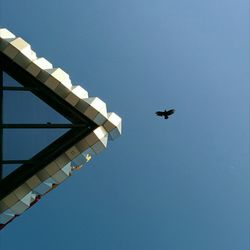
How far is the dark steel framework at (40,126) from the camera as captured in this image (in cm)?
1723

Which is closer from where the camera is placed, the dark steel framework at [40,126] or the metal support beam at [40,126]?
the dark steel framework at [40,126]

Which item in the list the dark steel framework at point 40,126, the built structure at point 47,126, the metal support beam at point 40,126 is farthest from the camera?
the metal support beam at point 40,126

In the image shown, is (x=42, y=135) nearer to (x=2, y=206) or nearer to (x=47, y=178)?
(x=47, y=178)

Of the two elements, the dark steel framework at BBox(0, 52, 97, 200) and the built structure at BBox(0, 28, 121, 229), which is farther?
the dark steel framework at BBox(0, 52, 97, 200)

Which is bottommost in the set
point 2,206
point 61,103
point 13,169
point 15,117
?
point 2,206

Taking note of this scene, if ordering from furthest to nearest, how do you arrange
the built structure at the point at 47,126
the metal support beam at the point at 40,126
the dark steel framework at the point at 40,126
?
the metal support beam at the point at 40,126 → the dark steel framework at the point at 40,126 → the built structure at the point at 47,126

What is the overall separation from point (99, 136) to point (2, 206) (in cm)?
459

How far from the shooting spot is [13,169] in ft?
57.0

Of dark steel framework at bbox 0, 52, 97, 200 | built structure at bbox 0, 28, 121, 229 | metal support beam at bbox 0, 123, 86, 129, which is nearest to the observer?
built structure at bbox 0, 28, 121, 229

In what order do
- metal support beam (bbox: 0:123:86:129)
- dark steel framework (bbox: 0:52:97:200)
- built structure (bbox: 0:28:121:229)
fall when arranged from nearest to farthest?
built structure (bbox: 0:28:121:229), dark steel framework (bbox: 0:52:97:200), metal support beam (bbox: 0:123:86:129)

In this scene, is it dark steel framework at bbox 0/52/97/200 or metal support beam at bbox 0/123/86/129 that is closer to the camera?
dark steel framework at bbox 0/52/97/200

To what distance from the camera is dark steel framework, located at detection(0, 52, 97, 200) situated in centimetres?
1723

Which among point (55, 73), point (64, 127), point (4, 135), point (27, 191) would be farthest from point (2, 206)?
point (55, 73)

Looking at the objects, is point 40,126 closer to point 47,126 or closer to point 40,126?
point 40,126
